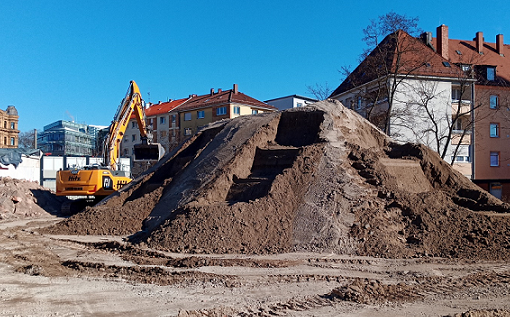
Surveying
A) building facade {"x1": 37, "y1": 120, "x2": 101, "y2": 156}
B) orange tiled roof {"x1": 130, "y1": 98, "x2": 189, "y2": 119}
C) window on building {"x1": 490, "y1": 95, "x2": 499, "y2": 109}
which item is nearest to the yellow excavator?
window on building {"x1": 490, "y1": 95, "x2": 499, "y2": 109}

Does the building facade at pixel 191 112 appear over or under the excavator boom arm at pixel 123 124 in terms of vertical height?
over

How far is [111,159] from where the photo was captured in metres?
19.5

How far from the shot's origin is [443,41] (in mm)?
36094

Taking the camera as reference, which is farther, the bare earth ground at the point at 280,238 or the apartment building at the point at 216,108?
the apartment building at the point at 216,108

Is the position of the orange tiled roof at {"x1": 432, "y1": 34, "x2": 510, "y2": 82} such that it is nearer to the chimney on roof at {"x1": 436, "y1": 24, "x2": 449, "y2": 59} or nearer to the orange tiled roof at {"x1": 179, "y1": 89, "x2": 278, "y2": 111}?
the chimney on roof at {"x1": 436, "y1": 24, "x2": 449, "y2": 59}

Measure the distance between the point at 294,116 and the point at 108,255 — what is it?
8.31 metres

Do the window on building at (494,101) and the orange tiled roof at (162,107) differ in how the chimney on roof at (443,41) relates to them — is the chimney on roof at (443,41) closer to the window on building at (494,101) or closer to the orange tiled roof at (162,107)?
the window on building at (494,101)

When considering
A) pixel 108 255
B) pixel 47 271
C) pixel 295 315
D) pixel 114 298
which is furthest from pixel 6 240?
pixel 295 315

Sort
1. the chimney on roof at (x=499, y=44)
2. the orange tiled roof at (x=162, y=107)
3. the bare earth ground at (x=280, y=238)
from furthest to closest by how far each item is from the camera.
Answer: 1. the orange tiled roof at (x=162, y=107)
2. the chimney on roof at (x=499, y=44)
3. the bare earth ground at (x=280, y=238)

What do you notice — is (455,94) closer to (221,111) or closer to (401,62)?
(401,62)

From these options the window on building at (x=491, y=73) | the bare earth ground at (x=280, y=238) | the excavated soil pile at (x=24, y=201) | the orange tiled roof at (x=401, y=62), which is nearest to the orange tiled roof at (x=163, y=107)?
the orange tiled roof at (x=401, y=62)

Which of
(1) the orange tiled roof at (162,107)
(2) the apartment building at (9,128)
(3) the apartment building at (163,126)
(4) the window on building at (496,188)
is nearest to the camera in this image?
(4) the window on building at (496,188)

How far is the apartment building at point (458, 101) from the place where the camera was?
104 ft

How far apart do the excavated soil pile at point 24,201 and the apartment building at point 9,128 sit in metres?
46.6
